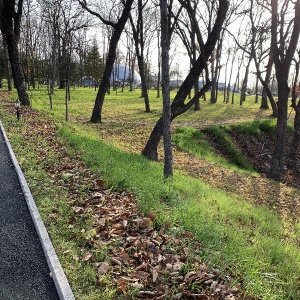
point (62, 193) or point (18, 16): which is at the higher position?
point (18, 16)

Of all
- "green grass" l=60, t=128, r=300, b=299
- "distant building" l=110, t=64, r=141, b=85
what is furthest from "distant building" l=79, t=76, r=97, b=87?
"green grass" l=60, t=128, r=300, b=299

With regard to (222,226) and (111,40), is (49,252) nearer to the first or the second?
(222,226)

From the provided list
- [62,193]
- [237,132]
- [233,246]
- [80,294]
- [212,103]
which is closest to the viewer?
[80,294]

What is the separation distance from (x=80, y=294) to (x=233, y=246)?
6.55 feet

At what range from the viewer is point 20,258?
3.47m

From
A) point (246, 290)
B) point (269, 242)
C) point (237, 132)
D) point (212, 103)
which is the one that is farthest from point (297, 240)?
point (212, 103)

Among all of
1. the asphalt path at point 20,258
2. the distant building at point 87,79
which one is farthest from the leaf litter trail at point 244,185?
the distant building at point 87,79

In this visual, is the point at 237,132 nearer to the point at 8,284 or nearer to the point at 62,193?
the point at 62,193

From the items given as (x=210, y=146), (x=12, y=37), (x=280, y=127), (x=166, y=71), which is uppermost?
(x=12, y=37)

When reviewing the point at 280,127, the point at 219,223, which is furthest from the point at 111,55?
the point at 219,223

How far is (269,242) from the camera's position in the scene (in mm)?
4629

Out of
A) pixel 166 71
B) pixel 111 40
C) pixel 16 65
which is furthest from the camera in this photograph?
pixel 16 65

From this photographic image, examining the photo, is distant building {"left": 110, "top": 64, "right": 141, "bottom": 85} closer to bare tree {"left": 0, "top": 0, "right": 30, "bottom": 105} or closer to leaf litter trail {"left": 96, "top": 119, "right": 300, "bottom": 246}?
bare tree {"left": 0, "top": 0, "right": 30, "bottom": 105}

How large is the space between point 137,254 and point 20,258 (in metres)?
1.31
